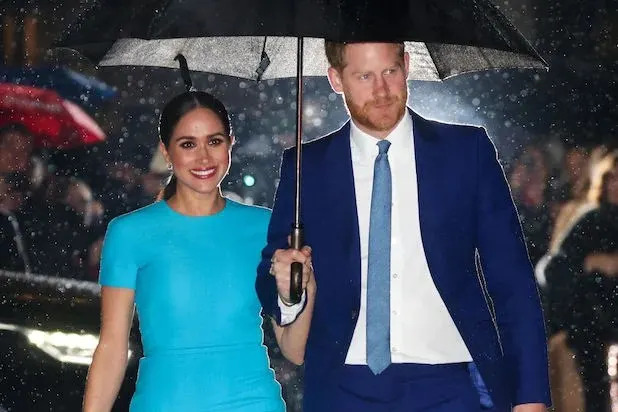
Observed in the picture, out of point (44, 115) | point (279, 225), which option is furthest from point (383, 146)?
point (44, 115)

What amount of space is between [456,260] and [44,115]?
11.5 m

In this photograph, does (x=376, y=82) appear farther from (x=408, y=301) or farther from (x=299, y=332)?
(x=299, y=332)

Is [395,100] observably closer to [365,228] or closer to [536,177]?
[365,228]

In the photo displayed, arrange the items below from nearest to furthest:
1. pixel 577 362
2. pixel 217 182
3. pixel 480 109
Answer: pixel 217 182 < pixel 577 362 < pixel 480 109

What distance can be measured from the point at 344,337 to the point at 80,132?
38.3ft

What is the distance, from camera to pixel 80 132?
586 inches

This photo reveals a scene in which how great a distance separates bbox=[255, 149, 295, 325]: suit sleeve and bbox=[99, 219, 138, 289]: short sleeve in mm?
478

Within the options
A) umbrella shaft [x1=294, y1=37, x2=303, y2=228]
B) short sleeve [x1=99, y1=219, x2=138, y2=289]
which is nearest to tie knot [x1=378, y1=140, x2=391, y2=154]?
umbrella shaft [x1=294, y1=37, x2=303, y2=228]

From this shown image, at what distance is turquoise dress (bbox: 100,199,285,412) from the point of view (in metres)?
4.04

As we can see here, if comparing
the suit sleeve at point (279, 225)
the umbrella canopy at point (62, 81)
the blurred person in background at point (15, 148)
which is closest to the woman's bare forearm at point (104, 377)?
the suit sleeve at point (279, 225)

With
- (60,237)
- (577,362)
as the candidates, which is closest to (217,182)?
(577,362)

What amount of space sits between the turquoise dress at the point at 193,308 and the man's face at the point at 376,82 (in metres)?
0.79

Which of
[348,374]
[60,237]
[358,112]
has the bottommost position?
[348,374]

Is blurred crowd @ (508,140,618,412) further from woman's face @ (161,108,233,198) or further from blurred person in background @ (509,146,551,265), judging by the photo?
woman's face @ (161,108,233,198)
